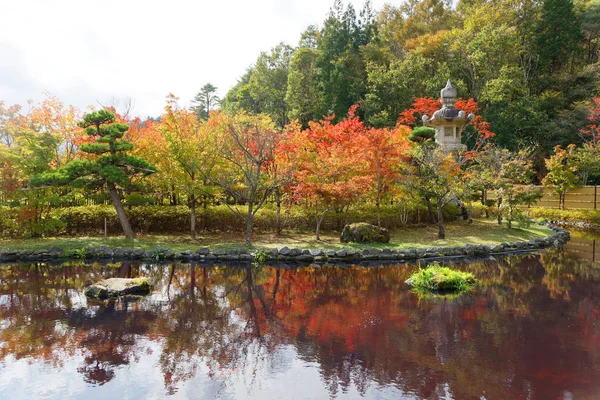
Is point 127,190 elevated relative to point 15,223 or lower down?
elevated

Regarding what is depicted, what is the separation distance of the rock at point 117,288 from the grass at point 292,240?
11.3 feet

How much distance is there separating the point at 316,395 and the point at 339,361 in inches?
32.0

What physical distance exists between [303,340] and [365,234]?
725 cm

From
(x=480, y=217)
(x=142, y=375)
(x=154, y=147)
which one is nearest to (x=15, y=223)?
(x=154, y=147)

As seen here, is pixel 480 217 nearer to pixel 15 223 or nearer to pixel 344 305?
pixel 344 305

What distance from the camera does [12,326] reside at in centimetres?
635

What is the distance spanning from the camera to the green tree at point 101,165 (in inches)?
473

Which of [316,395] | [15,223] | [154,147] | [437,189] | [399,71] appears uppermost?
[399,71]

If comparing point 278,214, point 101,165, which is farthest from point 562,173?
point 101,165

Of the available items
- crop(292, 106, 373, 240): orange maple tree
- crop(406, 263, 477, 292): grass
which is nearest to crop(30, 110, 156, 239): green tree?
crop(292, 106, 373, 240): orange maple tree

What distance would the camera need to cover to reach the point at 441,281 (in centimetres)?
820

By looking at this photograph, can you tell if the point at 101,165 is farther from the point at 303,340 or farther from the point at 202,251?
the point at 303,340

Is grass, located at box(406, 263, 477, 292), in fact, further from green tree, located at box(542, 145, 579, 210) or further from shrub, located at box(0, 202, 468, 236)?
green tree, located at box(542, 145, 579, 210)

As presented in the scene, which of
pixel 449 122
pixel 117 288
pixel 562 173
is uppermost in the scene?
pixel 449 122
